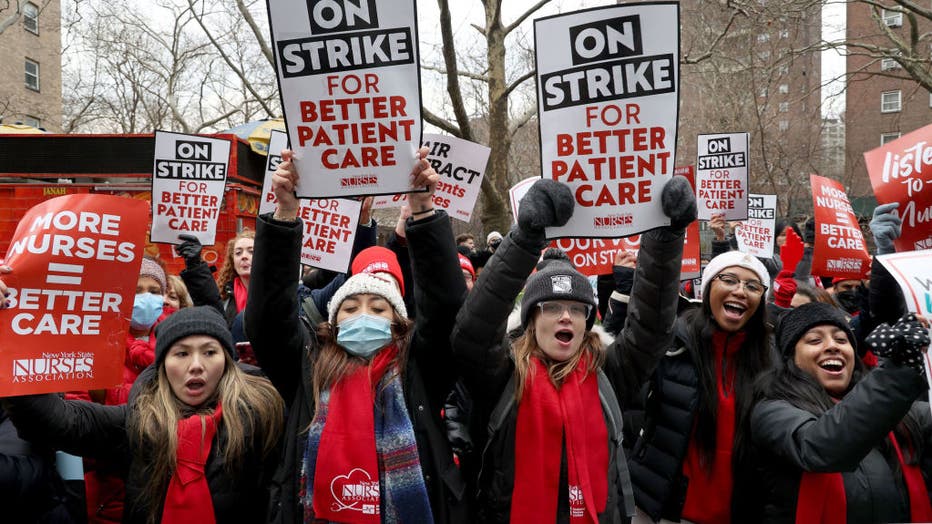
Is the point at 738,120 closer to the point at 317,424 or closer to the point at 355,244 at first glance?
the point at 355,244

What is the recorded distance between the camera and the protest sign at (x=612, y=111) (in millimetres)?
2604

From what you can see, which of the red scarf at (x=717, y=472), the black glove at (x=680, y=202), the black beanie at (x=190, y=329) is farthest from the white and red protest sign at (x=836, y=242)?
the black beanie at (x=190, y=329)

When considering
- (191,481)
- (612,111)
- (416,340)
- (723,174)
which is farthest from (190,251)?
(723,174)

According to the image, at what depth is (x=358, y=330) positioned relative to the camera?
2.77 m

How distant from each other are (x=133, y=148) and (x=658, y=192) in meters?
10.0

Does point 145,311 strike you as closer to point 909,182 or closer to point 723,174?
point 909,182

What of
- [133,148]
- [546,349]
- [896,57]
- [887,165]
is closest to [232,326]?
[546,349]

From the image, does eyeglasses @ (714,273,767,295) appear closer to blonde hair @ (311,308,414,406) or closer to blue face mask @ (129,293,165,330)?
blonde hair @ (311,308,414,406)

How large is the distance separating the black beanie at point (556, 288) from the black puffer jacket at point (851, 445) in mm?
856

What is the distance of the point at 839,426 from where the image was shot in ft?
7.86

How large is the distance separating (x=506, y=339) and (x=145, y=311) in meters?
2.23

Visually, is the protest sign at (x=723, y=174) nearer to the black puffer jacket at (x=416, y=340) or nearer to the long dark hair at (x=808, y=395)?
the long dark hair at (x=808, y=395)

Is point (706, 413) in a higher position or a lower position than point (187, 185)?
lower

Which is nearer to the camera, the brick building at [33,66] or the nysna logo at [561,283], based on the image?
the nysna logo at [561,283]
